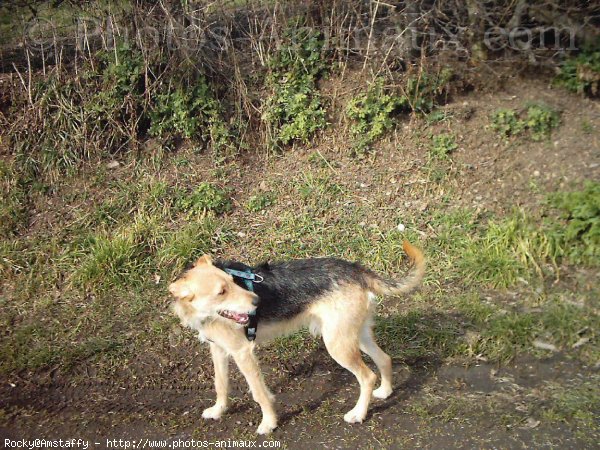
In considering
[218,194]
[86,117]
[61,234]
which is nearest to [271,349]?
[218,194]

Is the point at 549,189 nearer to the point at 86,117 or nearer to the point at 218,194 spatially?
the point at 218,194

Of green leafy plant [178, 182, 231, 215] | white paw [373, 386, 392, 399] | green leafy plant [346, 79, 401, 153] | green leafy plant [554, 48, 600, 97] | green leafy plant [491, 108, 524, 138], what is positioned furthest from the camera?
green leafy plant [346, 79, 401, 153]

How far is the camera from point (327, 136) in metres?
7.52

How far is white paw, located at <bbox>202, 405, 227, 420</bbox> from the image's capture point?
434cm

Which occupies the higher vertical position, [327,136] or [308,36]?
[308,36]

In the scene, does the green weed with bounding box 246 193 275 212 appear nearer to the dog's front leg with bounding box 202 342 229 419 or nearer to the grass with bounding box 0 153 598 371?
the grass with bounding box 0 153 598 371

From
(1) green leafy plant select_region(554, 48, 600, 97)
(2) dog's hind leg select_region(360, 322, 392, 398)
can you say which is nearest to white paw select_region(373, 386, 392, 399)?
(2) dog's hind leg select_region(360, 322, 392, 398)

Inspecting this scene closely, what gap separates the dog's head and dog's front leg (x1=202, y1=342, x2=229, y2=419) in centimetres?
47

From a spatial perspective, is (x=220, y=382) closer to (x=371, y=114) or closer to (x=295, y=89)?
(x=371, y=114)

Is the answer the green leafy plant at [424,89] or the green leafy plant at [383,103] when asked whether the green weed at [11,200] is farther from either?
the green leafy plant at [424,89]

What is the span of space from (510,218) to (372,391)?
2.86m

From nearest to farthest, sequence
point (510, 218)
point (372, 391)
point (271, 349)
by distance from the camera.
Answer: point (372, 391), point (271, 349), point (510, 218)

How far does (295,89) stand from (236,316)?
4.42 metres

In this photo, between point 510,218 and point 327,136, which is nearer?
point 510,218
